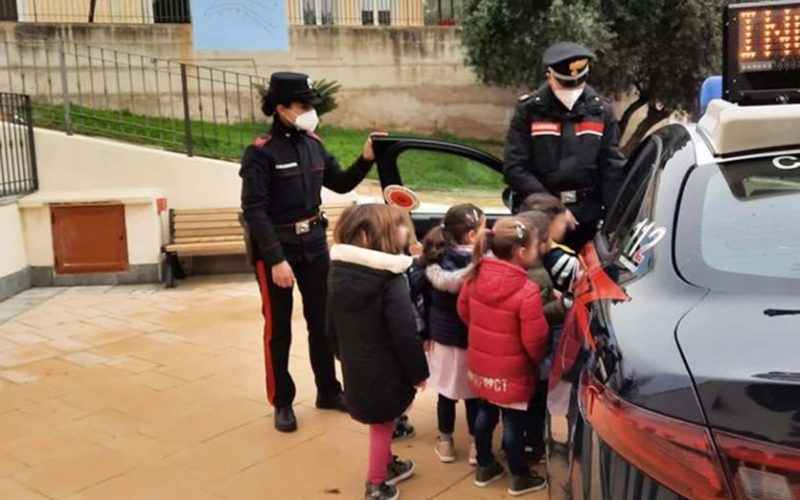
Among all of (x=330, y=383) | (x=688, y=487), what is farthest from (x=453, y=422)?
(x=688, y=487)

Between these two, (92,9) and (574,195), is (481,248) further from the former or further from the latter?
(92,9)

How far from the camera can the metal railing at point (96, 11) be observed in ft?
43.0

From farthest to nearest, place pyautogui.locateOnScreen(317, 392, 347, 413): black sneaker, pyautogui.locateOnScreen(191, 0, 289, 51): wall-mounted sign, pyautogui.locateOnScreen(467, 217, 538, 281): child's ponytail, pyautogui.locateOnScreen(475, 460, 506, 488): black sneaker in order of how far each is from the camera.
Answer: pyautogui.locateOnScreen(191, 0, 289, 51): wall-mounted sign
pyautogui.locateOnScreen(317, 392, 347, 413): black sneaker
pyautogui.locateOnScreen(475, 460, 506, 488): black sneaker
pyautogui.locateOnScreen(467, 217, 538, 281): child's ponytail

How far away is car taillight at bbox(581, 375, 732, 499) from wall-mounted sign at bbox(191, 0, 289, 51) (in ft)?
30.9

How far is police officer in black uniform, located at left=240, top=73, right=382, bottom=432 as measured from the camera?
12.7ft

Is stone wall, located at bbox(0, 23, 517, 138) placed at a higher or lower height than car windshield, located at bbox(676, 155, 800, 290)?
higher

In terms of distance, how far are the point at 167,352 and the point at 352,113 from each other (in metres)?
10.0

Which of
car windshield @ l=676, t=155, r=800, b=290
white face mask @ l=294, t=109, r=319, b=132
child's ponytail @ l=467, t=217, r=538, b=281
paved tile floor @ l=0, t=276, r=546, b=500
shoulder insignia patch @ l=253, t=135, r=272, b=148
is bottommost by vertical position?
paved tile floor @ l=0, t=276, r=546, b=500

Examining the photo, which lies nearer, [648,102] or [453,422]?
[453,422]

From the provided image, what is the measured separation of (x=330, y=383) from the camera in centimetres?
425

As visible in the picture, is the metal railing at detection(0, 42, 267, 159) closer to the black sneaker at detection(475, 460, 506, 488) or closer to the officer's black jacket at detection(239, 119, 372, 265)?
the officer's black jacket at detection(239, 119, 372, 265)

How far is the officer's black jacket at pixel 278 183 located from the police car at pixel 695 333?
5.77 ft

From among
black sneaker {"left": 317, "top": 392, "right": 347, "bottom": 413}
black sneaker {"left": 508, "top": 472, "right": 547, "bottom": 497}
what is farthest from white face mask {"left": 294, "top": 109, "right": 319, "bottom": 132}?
black sneaker {"left": 508, "top": 472, "right": 547, "bottom": 497}

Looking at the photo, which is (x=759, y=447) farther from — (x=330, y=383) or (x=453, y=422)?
(x=330, y=383)
